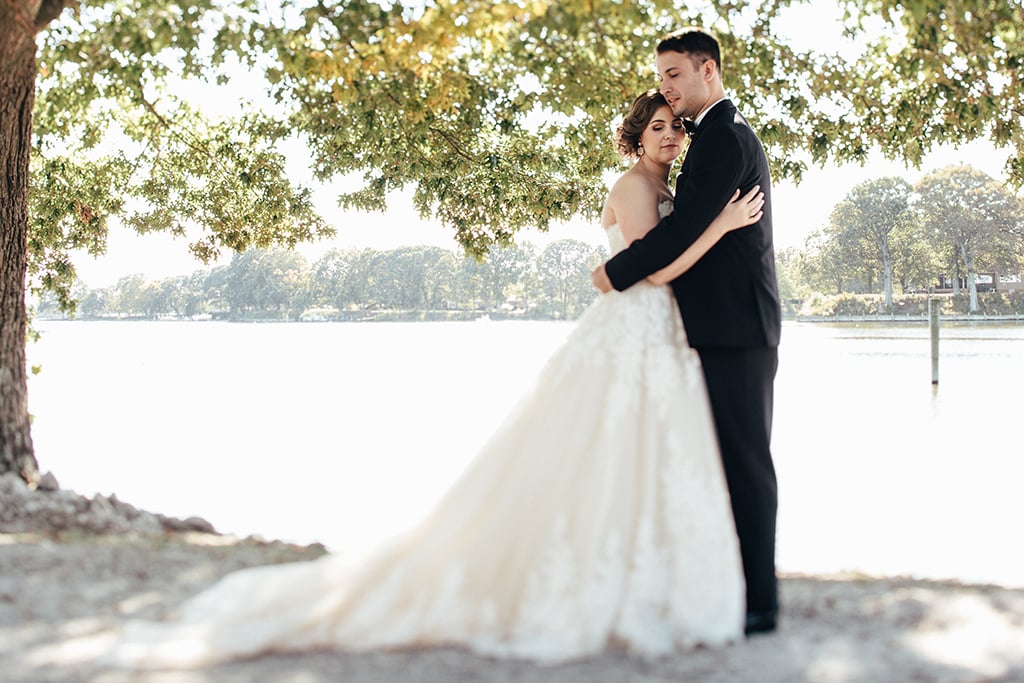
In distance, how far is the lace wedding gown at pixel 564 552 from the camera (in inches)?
130

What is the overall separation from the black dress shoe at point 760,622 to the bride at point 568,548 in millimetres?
135

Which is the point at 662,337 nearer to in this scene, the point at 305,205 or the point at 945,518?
the point at 945,518

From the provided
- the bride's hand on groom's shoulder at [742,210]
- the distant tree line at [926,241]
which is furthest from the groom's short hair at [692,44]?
the distant tree line at [926,241]

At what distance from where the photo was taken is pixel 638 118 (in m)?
3.78

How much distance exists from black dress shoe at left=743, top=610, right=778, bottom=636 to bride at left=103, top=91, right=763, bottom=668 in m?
0.13

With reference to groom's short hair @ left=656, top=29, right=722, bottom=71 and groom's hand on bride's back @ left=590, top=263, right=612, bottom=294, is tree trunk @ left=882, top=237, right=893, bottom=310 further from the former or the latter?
groom's hand on bride's back @ left=590, top=263, right=612, bottom=294

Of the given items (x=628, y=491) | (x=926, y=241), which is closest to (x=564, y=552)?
(x=628, y=491)

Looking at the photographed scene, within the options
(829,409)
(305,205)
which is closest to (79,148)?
(305,205)

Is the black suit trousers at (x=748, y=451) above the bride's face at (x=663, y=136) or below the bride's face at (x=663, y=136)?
below

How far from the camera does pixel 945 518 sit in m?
10.7

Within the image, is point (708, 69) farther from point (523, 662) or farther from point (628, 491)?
point (523, 662)

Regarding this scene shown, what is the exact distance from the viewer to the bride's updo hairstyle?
3.77 metres

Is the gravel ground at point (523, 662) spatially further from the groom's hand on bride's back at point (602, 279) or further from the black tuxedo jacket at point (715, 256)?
the groom's hand on bride's back at point (602, 279)

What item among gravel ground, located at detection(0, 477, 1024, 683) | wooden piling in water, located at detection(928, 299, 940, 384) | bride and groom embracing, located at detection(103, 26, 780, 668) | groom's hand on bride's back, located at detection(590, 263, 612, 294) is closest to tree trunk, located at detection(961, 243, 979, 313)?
wooden piling in water, located at detection(928, 299, 940, 384)
